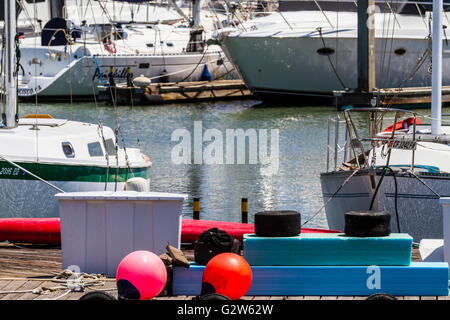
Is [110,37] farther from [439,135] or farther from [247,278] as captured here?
[247,278]

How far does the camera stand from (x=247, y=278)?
9664 mm

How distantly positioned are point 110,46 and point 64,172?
35612 mm

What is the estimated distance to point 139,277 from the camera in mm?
9484

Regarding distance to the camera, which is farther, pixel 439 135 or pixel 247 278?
pixel 439 135

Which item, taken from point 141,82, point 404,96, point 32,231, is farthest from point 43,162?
point 141,82

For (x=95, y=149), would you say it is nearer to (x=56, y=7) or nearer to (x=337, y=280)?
(x=337, y=280)

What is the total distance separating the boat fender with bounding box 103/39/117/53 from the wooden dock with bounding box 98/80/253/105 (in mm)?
3357

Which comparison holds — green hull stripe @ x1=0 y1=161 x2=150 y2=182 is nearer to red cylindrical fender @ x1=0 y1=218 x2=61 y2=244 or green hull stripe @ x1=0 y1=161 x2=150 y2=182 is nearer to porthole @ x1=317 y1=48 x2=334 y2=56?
red cylindrical fender @ x1=0 y1=218 x2=61 y2=244

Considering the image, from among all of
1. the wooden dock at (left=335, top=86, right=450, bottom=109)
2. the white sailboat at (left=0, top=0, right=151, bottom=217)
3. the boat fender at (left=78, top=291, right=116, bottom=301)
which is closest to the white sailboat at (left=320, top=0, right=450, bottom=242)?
the white sailboat at (left=0, top=0, right=151, bottom=217)

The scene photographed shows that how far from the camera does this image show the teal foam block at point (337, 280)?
10055 millimetres

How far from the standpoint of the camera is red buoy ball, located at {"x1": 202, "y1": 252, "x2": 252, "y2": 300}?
9527 millimetres

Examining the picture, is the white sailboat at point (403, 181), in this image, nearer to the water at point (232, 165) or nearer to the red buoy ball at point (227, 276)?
the water at point (232, 165)
